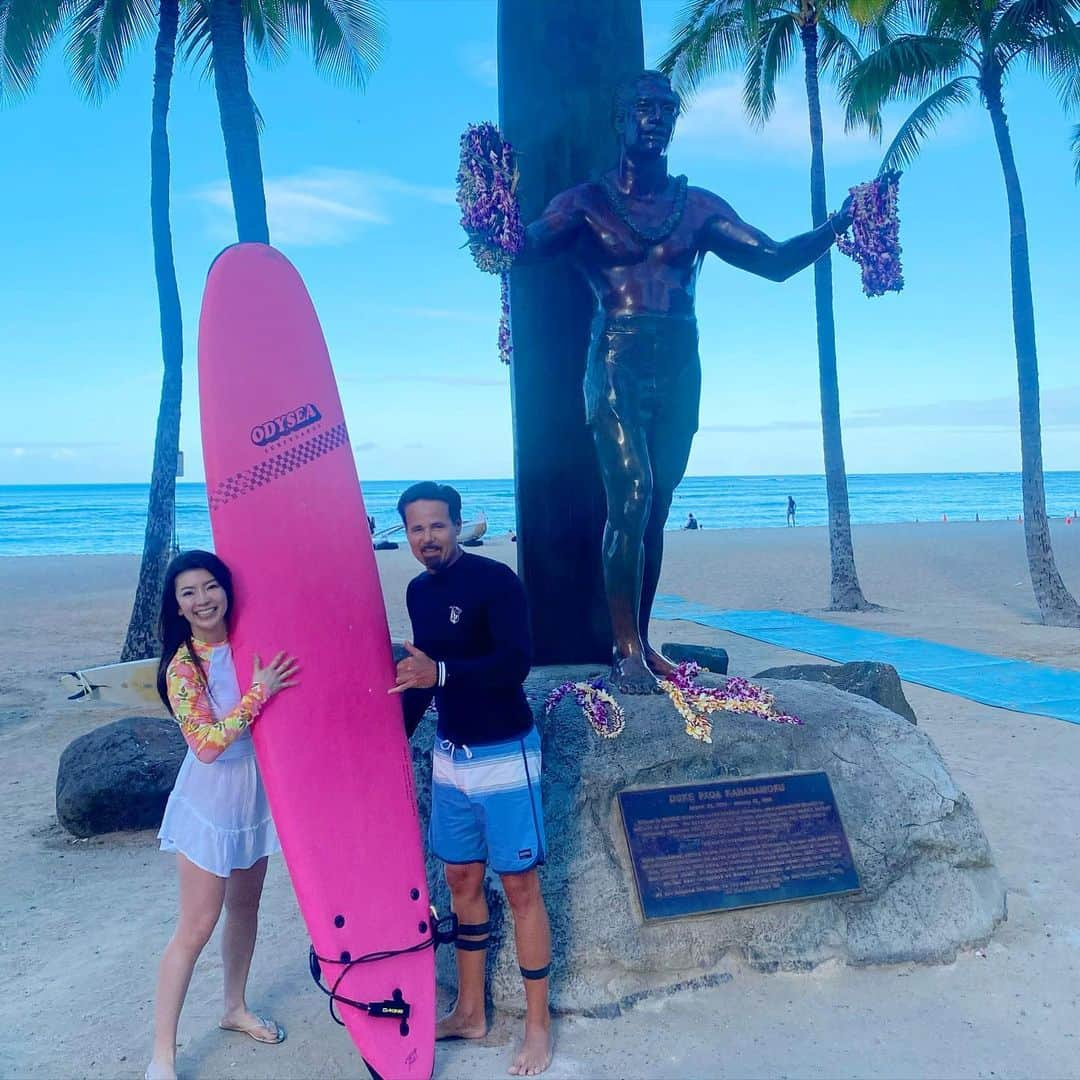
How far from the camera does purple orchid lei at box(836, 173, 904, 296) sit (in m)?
3.62

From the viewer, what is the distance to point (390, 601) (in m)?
15.1

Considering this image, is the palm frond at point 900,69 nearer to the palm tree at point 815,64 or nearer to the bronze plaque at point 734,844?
the palm tree at point 815,64

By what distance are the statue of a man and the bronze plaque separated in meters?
0.53

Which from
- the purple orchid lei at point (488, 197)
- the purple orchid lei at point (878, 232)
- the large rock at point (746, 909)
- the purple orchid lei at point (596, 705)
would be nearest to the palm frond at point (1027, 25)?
the purple orchid lei at point (878, 232)

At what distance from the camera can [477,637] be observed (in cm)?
269

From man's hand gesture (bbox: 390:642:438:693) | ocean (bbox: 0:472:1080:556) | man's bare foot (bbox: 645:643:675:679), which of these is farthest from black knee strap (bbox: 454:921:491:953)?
ocean (bbox: 0:472:1080:556)

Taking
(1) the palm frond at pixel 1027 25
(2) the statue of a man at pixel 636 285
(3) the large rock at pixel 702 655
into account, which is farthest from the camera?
(1) the palm frond at pixel 1027 25

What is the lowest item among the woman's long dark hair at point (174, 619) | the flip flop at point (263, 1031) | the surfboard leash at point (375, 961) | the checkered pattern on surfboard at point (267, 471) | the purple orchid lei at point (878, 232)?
the flip flop at point (263, 1031)

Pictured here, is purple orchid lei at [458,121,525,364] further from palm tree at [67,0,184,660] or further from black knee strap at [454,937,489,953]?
palm tree at [67,0,184,660]

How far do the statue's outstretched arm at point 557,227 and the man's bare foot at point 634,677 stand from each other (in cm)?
155

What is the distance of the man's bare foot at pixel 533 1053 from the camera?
2723 millimetres

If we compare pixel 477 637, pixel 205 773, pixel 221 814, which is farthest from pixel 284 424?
pixel 221 814

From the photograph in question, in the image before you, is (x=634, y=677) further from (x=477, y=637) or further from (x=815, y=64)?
(x=815, y=64)

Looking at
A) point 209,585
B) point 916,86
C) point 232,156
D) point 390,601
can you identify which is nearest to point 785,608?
point 390,601
